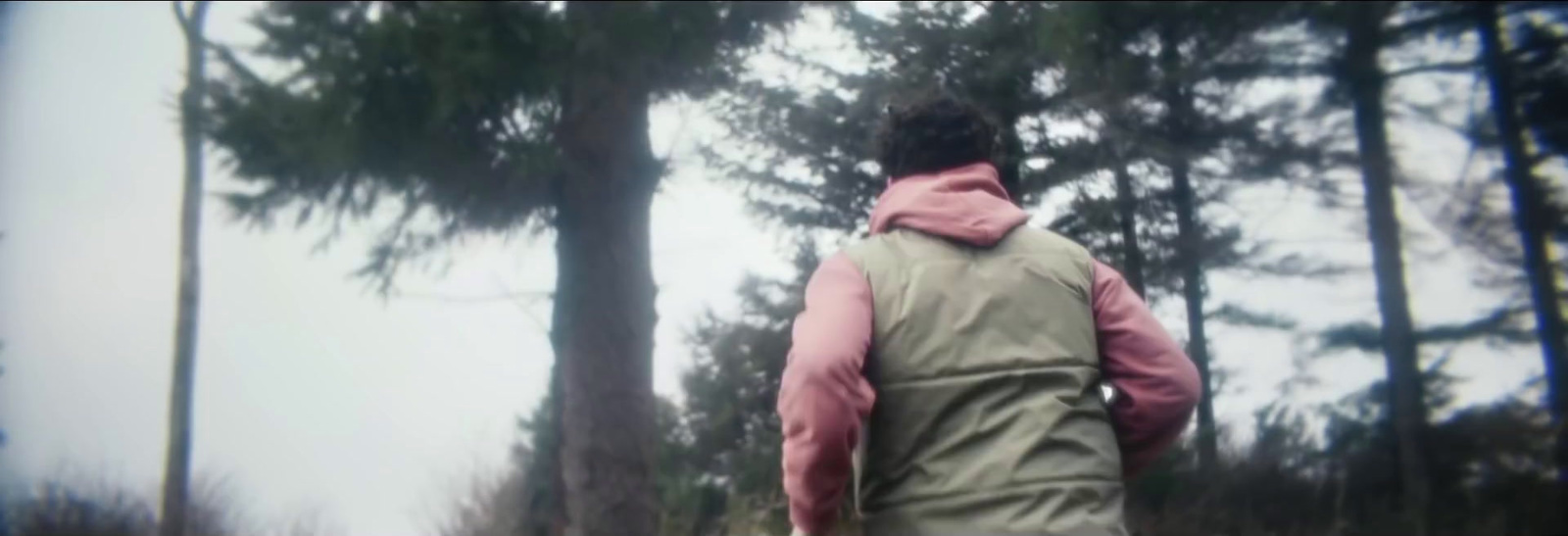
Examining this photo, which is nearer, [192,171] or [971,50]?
[192,171]

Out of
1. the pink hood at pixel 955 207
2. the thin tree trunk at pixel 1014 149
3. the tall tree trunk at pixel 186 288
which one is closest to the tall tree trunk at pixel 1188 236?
the thin tree trunk at pixel 1014 149

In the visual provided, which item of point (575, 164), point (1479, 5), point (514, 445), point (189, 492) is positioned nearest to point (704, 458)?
point (514, 445)

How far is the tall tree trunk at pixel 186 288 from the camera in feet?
25.8

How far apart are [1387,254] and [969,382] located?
23.7 feet

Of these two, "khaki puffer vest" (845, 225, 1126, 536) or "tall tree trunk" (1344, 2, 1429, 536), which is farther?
"tall tree trunk" (1344, 2, 1429, 536)

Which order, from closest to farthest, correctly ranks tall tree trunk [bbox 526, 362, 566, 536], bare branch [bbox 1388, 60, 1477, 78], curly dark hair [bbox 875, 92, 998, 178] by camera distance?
curly dark hair [bbox 875, 92, 998, 178] → bare branch [bbox 1388, 60, 1477, 78] → tall tree trunk [bbox 526, 362, 566, 536]

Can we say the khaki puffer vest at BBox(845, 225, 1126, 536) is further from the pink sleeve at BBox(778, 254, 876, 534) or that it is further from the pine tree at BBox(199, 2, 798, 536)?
the pine tree at BBox(199, 2, 798, 536)

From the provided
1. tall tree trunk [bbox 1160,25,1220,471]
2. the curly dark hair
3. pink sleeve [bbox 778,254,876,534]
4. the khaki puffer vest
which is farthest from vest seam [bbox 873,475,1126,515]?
tall tree trunk [bbox 1160,25,1220,471]

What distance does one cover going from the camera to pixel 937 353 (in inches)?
80.8

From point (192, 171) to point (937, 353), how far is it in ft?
23.8

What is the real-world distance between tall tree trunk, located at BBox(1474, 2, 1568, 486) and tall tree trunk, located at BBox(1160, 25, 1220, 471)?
5.98ft

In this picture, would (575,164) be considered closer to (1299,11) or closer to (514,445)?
(514,445)

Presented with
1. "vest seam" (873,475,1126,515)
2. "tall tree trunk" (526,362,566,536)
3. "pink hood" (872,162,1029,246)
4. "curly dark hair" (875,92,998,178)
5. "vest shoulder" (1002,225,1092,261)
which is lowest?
"tall tree trunk" (526,362,566,536)

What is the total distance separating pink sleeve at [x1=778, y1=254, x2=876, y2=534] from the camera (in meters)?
1.91
